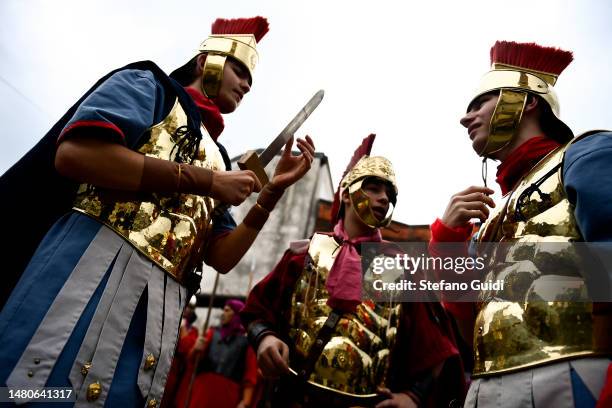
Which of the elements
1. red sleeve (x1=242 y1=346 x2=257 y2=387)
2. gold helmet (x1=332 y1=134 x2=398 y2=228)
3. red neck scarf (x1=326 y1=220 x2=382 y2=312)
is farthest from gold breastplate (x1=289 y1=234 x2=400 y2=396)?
red sleeve (x1=242 y1=346 x2=257 y2=387)

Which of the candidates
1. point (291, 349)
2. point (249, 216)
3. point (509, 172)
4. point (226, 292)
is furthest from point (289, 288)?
point (226, 292)

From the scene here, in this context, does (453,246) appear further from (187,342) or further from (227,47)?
(187,342)

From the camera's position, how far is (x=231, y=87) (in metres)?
2.64

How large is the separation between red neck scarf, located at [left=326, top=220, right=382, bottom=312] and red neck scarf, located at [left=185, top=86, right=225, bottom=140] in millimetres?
1151

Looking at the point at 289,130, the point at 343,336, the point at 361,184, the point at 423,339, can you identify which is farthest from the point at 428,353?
the point at 289,130

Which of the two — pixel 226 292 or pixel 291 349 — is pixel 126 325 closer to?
pixel 291 349

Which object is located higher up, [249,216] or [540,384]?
[249,216]

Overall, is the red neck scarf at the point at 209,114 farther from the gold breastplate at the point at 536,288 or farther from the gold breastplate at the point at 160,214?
the gold breastplate at the point at 536,288

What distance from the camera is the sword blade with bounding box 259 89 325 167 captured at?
8.35 ft

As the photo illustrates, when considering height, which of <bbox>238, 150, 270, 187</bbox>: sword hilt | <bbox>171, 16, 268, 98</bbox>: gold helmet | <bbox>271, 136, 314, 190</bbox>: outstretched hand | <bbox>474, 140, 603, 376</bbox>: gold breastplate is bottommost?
<bbox>474, 140, 603, 376</bbox>: gold breastplate

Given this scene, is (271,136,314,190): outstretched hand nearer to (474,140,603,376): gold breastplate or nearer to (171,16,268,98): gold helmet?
(171,16,268,98): gold helmet

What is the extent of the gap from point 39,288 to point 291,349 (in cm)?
167

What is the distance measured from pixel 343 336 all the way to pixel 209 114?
4.84 ft

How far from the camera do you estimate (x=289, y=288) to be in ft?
10.5
